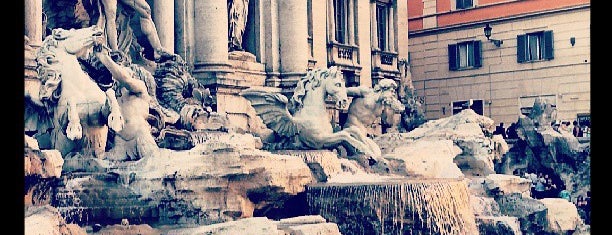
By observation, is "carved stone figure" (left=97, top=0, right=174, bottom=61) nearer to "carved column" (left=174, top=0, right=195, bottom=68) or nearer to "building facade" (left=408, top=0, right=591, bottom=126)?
"carved column" (left=174, top=0, right=195, bottom=68)

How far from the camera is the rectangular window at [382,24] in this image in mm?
35125

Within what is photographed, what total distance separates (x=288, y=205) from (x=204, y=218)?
2253 millimetres

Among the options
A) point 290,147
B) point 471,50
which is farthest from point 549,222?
point 471,50

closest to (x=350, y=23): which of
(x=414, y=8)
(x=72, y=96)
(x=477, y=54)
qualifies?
(x=477, y=54)

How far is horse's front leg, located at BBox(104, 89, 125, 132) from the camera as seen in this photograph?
53.1ft

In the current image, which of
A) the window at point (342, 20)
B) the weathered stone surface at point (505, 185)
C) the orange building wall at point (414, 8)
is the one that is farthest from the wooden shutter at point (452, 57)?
the weathered stone surface at point (505, 185)

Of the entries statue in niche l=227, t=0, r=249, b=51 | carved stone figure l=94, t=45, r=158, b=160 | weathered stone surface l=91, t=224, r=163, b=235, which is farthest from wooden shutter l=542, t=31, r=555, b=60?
weathered stone surface l=91, t=224, r=163, b=235

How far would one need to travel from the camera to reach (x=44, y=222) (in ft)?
40.5

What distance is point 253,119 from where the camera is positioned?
2558 cm

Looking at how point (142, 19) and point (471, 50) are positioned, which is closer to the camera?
point (142, 19)

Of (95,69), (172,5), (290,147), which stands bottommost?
(290,147)
